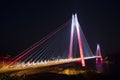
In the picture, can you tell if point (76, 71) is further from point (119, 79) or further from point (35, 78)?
point (35, 78)

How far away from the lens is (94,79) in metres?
25.1

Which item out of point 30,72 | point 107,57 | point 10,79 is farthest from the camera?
point 107,57

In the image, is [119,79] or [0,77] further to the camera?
[119,79]

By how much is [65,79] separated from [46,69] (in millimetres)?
8570

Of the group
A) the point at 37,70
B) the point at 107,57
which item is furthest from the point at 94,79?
the point at 107,57

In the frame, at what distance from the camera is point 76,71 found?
99.2ft

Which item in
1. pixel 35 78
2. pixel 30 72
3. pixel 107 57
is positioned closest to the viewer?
pixel 35 78

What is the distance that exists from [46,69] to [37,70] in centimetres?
370

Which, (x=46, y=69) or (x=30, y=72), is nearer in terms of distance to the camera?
(x=30, y=72)

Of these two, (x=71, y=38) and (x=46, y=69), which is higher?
(x=71, y=38)

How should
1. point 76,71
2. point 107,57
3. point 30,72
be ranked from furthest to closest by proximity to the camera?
point 107,57, point 76,71, point 30,72

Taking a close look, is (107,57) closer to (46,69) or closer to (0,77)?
(46,69)

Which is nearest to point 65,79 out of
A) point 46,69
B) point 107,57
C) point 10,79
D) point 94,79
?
point 94,79

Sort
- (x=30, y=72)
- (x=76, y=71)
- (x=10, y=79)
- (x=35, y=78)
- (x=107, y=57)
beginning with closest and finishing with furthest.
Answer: (x=10, y=79), (x=35, y=78), (x=30, y=72), (x=76, y=71), (x=107, y=57)
